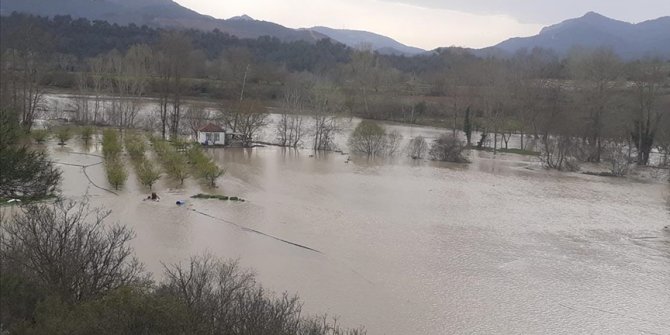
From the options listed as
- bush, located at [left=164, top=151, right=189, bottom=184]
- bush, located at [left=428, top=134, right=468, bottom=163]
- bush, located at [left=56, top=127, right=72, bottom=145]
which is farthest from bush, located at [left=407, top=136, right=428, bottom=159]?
bush, located at [left=56, top=127, right=72, bottom=145]

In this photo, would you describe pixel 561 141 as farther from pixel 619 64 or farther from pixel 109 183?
pixel 109 183

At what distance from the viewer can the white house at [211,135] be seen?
109 feet

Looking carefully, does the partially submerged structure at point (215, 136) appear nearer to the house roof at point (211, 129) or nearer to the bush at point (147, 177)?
the house roof at point (211, 129)

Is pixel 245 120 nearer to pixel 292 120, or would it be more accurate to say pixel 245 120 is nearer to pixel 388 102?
pixel 292 120

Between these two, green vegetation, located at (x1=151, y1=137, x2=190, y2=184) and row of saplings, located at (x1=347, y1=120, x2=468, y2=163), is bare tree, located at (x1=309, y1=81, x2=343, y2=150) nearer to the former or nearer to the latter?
row of saplings, located at (x1=347, y1=120, x2=468, y2=163)

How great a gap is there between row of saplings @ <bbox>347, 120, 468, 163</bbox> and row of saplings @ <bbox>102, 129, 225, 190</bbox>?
10413 millimetres

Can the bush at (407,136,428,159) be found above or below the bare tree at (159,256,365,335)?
above

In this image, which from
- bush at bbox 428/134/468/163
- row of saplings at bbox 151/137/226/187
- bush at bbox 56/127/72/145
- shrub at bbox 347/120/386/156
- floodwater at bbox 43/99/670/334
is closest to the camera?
floodwater at bbox 43/99/670/334

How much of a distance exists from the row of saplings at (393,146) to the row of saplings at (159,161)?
10.4 meters

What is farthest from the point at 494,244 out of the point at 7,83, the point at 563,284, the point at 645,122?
the point at 7,83

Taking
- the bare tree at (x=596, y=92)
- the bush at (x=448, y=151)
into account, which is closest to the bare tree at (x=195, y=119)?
the bush at (x=448, y=151)

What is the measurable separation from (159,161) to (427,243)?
564 inches

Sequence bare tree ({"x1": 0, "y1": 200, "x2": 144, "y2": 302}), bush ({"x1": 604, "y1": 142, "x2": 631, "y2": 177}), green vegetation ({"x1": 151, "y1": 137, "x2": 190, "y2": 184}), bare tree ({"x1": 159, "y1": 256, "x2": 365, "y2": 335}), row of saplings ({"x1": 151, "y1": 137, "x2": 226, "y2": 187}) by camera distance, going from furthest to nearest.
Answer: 1. bush ({"x1": 604, "y1": 142, "x2": 631, "y2": 177})
2. green vegetation ({"x1": 151, "y1": 137, "x2": 190, "y2": 184})
3. row of saplings ({"x1": 151, "y1": 137, "x2": 226, "y2": 187})
4. bare tree ({"x1": 0, "y1": 200, "x2": 144, "y2": 302})
5. bare tree ({"x1": 159, "y1": 256, "x2": 365, "y2": 335})

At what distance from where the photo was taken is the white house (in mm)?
33344
